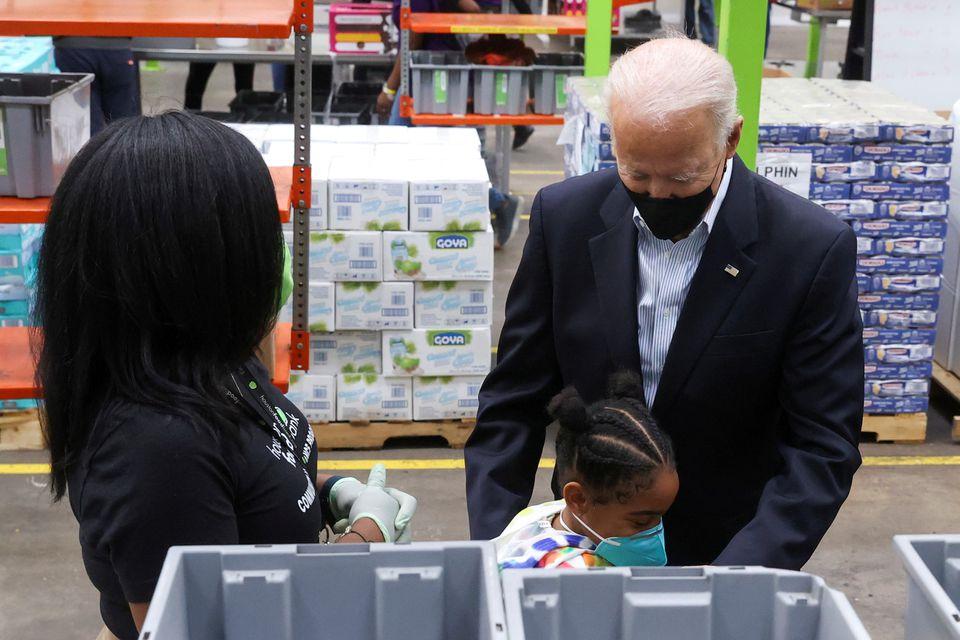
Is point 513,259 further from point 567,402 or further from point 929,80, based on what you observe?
point 567,402

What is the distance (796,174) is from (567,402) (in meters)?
3.52

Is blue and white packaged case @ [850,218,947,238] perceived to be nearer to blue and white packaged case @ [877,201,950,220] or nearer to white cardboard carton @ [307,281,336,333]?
blue and white packaged case @ [877,201,950,220]

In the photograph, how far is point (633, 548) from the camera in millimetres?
2203

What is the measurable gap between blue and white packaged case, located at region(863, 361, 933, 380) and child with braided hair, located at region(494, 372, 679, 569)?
12.5ft

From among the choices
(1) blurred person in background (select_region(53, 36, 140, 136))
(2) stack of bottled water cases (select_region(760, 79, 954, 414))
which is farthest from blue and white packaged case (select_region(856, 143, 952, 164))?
(1) blurred person in background (select_region(53, 36, 140, 136))

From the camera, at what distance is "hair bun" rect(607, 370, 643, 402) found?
7.43 ft

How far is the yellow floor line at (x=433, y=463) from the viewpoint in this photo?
5.68m

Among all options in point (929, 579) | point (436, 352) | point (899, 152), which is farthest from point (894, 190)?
point (929, 579)

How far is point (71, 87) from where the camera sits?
4.07 m

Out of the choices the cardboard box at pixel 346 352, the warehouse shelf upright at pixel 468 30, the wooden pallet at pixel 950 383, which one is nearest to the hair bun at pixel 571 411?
the cardboard box at pixel 346 352

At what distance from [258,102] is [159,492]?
756cm

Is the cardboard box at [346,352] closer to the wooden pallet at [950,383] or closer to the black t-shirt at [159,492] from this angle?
the wooden pallet at [950,383]

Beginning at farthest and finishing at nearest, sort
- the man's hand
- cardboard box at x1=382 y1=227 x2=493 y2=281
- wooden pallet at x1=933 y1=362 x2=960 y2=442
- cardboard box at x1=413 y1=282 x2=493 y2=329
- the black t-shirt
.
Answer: the man's hand → wooden pallet at x1=933 y1=362 x2=960 y2=442 → cardboard box at x1=413 y1=282 x2=493 y2=329 → cardboard box at x1=382 y1=227 x2=493 y2=281 → the black t-shirt

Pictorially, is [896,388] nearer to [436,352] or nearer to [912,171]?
[912,171]
